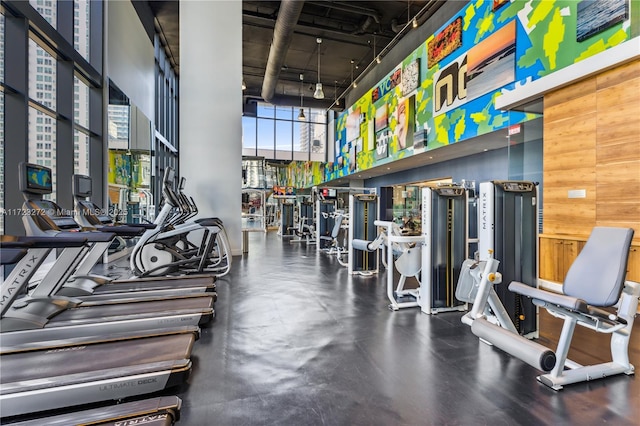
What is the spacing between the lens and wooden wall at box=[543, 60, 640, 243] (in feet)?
12.8

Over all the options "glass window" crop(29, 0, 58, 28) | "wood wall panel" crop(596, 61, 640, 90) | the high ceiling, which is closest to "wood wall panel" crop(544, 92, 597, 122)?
"wood wall panel" crop(596, 61, 640, 90)

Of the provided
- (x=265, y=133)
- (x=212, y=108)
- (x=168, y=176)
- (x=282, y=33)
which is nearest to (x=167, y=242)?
(x=168, y=176)

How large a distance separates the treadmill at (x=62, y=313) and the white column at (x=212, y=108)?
4088 mm

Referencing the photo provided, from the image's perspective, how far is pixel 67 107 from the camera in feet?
17.6

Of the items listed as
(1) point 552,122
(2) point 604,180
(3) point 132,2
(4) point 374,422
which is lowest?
(4) point 374,422

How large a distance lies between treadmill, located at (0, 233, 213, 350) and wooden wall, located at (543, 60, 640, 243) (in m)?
4.85

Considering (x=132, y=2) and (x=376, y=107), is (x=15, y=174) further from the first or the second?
(x=376, y=107)

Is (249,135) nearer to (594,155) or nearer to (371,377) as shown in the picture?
(594,155)

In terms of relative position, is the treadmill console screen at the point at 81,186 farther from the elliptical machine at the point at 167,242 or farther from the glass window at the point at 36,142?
the glass window at the point at 36,142

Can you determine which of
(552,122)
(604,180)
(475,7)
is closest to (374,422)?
(604,180)

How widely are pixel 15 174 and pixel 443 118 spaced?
318 inches

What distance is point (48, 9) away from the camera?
15.7 ft

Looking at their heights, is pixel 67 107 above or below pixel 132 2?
below

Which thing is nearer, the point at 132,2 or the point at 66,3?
the point at 66,3
